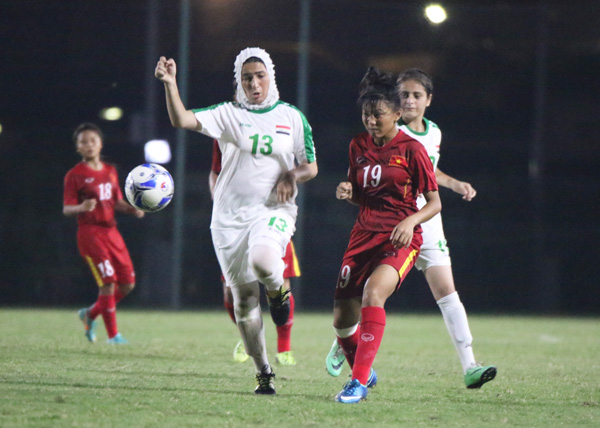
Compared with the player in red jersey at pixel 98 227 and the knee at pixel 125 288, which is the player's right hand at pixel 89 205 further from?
the knee at pixel 125 288

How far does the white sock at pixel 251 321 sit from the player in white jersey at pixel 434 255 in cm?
93

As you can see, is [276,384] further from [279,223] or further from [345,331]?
[279,223]

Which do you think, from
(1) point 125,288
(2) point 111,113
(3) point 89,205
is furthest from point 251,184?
(2) point 111,113

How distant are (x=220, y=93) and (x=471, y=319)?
567cm

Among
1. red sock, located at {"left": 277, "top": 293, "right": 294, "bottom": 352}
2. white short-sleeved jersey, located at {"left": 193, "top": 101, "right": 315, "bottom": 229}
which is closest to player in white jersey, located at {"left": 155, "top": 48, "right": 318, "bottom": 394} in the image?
white short-sleeved jersey, located at {"left": 193, "top": 101, "right": 315, "bottom": 229}

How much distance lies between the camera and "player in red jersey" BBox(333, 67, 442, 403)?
485cm

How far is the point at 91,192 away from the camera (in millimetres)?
8414

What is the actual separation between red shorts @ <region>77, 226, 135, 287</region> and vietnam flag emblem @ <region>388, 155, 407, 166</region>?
13.6ft

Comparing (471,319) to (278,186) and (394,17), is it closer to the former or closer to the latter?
(394,17)

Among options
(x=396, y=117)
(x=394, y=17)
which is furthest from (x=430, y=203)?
(x=394, y=17)

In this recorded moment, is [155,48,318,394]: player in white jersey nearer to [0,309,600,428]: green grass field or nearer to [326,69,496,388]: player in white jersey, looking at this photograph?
[0,309,600,428]: green grass field

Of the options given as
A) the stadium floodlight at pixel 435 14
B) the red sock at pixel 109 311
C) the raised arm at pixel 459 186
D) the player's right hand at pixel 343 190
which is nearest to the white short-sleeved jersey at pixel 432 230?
the raised arm at pixel 459 186

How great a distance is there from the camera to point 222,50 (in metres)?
15.5

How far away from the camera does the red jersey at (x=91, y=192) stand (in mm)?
8383
